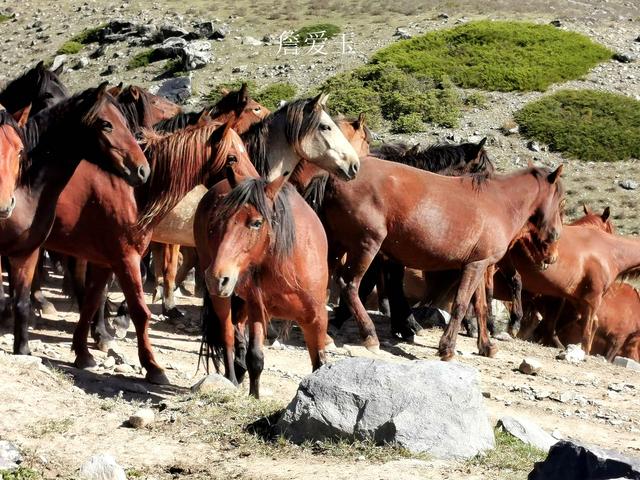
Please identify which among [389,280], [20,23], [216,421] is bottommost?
[20,23]

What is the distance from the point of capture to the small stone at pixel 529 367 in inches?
452

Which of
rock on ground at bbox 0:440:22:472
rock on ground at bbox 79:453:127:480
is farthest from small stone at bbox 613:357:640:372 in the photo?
rock on ground at bbox 0:440:22:472

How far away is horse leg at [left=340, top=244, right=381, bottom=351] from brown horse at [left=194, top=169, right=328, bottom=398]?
3.19 meters

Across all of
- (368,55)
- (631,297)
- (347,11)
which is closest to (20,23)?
(347,11)

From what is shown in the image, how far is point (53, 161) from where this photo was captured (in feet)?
27.7

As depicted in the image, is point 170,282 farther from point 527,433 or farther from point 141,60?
point 141,60

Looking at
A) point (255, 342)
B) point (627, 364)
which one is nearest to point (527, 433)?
point (255, 342)

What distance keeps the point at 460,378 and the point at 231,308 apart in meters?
2.55

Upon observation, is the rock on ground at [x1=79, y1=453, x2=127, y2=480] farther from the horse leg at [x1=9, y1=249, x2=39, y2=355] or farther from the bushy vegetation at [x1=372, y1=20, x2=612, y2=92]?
the bushy vegetation at [x1=372, y1=20, x2=612, y2=92]

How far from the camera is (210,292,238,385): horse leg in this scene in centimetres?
842

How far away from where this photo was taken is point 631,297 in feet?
54.4

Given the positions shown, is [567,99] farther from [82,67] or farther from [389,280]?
[389,280]

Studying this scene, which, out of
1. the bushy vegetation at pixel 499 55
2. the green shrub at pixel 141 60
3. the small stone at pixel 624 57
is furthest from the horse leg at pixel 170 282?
the small stone at pixel 624 57

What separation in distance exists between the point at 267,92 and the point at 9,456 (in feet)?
84.2
